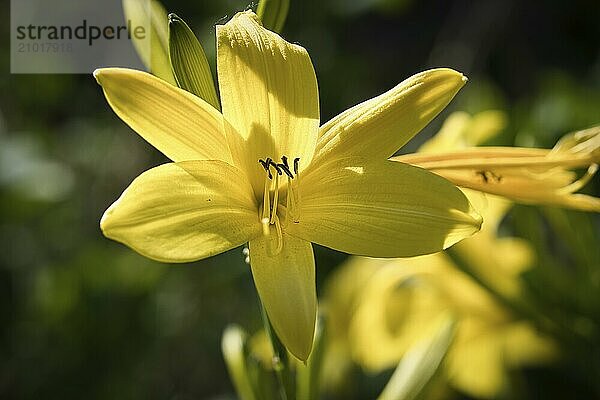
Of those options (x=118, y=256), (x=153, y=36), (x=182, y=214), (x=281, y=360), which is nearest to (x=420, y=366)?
(x=281, y=360)

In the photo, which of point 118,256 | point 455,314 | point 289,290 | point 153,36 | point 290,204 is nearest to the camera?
point 289,290

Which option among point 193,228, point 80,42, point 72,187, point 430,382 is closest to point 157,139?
point 193,228

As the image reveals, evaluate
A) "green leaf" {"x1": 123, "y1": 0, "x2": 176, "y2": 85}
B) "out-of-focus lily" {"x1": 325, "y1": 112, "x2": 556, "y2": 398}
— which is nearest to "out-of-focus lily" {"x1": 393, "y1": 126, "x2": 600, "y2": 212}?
"green leaf" {"x1": 123, "y1": 0, "x2": 176, "y2": 85}

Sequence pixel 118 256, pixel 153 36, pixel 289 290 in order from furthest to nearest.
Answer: pixel 118 256
pixel 153 36
pixel 289 290

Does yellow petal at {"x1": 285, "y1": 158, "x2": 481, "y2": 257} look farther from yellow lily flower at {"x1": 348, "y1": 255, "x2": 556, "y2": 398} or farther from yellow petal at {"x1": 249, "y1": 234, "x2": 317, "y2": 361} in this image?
yellow lily flower at {"x1": 348, "y1": 255, "x2": 556, "y2": 398}

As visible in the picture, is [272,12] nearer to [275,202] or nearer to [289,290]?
[275,202]

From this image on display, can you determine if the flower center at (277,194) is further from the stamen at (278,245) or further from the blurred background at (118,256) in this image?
the blurred background at (118,256)

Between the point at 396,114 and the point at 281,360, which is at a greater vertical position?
the point at 396,114

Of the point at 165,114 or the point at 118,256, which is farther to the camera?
the point at 118,256
